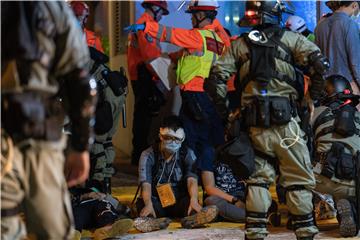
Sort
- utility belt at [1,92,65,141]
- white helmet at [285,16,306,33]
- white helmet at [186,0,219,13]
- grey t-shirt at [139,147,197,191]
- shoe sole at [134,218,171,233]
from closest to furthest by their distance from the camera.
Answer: utility belt at [1,92,65,141], shoe sole at [134,218,171,233], grey t-shirt at [139,147,197,191], white helmet at [186,0,219,13], white helmet at [285,16,306,33]

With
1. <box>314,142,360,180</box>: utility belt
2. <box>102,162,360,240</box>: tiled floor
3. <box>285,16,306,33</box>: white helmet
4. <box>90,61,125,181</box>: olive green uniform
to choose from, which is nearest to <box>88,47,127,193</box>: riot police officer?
<box>90,61,125,181</box>: olive green uniform

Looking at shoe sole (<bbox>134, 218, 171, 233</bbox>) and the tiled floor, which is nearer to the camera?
the tiled floor

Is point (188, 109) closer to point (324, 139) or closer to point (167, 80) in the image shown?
point (167, 80)

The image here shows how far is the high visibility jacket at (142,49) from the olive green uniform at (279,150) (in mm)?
1982

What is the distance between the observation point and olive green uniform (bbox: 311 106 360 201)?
607 cm

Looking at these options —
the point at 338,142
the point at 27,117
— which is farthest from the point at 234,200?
the point at 27,117

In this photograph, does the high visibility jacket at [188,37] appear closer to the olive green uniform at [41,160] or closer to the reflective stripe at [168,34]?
the reflective stripe at [168,34]

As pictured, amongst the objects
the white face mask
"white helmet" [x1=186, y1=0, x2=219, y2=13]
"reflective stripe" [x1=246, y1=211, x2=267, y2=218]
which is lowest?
"reflective stripe" [x1=246, y1=211, x2=267, y2=218]

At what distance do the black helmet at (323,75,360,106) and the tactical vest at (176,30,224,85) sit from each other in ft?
3.98

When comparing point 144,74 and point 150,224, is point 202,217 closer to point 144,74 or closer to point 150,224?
point 150,224

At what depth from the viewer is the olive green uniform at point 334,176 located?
6.07 m

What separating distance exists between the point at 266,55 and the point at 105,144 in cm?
190

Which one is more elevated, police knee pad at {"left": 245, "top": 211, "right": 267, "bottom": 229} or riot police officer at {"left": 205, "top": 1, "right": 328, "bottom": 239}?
riot police officer at {"left": 205, "top": 1, "right": 328, "bottom": 239}

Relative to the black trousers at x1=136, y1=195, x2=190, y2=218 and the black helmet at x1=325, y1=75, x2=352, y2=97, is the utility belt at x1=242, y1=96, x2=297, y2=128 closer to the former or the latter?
the black helmet at x1=325, y1=75, x2=352, y2=97
